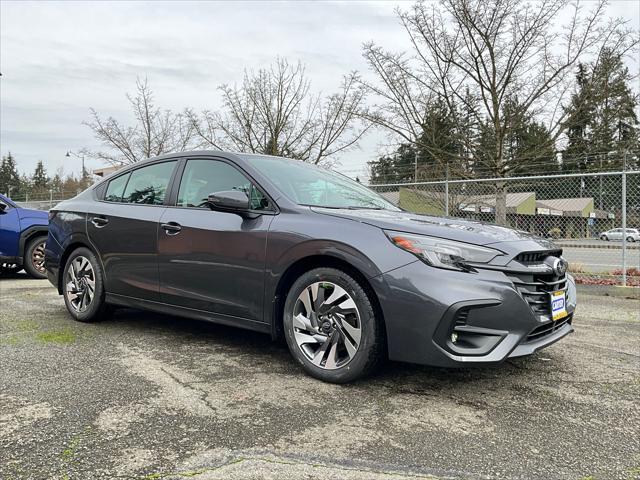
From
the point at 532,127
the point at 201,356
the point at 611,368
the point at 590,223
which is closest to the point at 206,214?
the point at 201,356

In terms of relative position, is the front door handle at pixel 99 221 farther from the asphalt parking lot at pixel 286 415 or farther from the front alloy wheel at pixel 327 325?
the front alloy wheel at pixel 327 325

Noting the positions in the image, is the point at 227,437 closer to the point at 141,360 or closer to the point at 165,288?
the point at 141,360

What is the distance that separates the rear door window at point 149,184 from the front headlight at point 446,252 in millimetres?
2172

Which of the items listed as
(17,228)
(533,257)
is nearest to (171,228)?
(533,257)

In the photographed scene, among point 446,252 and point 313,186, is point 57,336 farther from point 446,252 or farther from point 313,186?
point 446,252

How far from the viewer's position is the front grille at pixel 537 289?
287 centimetres

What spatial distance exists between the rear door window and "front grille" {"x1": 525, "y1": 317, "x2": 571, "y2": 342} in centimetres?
285

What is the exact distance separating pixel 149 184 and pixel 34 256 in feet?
16.6

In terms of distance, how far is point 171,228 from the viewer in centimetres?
388

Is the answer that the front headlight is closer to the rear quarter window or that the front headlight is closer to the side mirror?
the side mirror

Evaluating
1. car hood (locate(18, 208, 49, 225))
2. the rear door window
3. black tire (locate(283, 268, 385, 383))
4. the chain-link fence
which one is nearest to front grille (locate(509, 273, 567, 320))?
black tire (locate(283, 268, 385, 383))

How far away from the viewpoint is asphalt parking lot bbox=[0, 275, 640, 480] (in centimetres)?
213

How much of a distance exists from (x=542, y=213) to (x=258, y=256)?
7.45 meters

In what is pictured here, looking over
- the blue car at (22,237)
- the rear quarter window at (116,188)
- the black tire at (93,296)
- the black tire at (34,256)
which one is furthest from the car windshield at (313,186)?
the black tire at (34,256)
